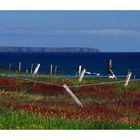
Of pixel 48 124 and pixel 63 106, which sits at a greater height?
pixel 63 106

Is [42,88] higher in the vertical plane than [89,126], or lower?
higher

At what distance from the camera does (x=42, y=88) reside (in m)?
33.7

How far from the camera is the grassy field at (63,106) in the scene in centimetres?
1396

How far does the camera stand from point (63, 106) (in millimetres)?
21734

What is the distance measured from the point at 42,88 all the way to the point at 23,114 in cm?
1773

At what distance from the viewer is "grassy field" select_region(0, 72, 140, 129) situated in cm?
1396

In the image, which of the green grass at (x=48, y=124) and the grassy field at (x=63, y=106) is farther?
the grassy field at (x=63, y=106)

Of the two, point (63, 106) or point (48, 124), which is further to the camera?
point (63, 106)
